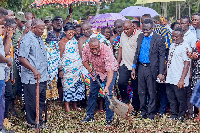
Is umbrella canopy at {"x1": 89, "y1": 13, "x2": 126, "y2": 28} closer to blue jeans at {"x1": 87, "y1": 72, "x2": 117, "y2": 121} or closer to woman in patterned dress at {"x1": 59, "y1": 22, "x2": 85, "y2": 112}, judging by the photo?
woman in patterned dress at {"x1": 59, "y1": 22, "x2": 85, "y2": 112}

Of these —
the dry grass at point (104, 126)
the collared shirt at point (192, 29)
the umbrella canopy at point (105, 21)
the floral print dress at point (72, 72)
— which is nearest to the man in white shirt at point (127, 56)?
the dry grass at point (104, 126)

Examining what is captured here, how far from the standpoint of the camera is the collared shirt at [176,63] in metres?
6.52

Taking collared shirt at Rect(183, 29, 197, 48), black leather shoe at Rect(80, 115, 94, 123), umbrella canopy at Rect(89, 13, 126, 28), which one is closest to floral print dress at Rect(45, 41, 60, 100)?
black leather shoe at Rect(80, 115, 94, 123)

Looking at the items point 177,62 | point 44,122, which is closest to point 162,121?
point 177,62

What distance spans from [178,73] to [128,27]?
1.49 meters

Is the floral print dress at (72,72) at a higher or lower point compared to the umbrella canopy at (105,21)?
lower

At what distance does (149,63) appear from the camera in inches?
269

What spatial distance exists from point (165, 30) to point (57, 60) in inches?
101

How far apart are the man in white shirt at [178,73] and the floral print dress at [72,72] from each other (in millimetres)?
2129

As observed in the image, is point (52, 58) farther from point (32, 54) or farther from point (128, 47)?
point (128, 47)

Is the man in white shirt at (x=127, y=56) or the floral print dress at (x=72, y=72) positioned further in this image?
the floral print dress at (x=72, y=72)

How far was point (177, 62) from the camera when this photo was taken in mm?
6609

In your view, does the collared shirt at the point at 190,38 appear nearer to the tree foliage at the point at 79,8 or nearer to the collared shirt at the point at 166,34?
the collared shirt at the point at 166,34

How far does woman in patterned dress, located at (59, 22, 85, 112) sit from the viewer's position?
24.7 feet
